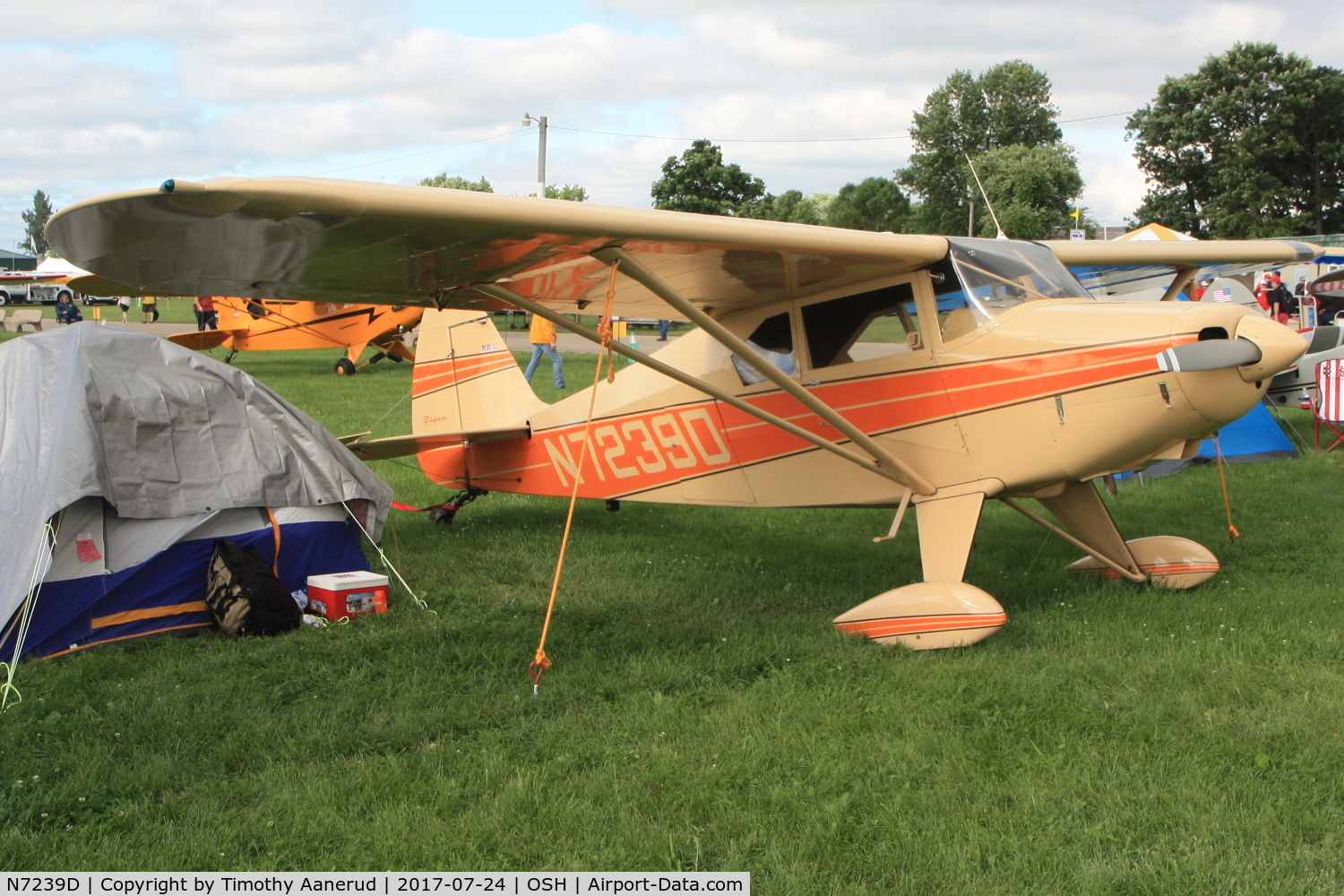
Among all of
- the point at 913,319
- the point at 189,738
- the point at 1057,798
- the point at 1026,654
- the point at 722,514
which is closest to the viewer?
the point at 1057,798

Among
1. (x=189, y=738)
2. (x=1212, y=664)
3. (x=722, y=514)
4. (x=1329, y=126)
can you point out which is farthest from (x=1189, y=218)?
(x=189, y=738)

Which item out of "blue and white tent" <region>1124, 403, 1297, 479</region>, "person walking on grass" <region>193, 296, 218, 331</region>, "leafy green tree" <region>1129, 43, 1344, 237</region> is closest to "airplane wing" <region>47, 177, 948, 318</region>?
"blue and white tent" <region>1124, 403, 1297, 479</region>

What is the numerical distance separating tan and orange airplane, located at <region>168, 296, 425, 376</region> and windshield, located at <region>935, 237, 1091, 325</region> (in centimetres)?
1572

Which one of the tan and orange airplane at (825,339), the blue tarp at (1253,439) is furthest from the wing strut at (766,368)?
the blue tarp at (1253,439)

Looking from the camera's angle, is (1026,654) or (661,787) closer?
(661,787)

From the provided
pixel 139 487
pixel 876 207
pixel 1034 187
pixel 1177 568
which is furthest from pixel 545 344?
pixel 876 207

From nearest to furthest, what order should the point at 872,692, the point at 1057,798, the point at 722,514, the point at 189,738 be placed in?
1. the point at 1057,798
2. the point at 189,738
3. the point at 872,692
4. the point at 722,514

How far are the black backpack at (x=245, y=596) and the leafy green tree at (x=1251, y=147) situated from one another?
4643 centimetres

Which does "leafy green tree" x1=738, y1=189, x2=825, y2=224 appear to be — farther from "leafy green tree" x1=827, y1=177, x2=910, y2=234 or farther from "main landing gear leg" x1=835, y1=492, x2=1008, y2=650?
"main landing gear leg" x1=835, y1=492, x2=1008, y2=650

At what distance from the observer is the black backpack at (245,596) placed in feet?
18.2

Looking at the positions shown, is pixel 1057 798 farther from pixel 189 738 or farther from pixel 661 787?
pixel 189 738

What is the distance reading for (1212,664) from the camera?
4887 mm

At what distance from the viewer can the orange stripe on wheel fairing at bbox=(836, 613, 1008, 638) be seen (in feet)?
16.9

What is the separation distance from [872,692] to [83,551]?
14.1ft
